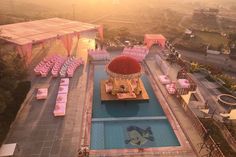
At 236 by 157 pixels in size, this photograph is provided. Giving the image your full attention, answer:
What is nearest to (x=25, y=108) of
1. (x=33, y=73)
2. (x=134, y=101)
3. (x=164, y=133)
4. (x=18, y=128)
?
(x=18, y=128)

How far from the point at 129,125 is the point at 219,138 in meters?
7.78

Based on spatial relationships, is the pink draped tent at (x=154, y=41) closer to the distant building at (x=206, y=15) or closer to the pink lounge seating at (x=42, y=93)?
the pink lounge seating at (x=42, y=93)

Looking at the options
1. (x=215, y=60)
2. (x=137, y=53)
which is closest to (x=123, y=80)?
(x=137, y=53)

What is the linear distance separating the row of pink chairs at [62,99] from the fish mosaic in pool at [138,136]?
6.25 meters

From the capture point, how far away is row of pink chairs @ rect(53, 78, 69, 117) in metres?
20.8

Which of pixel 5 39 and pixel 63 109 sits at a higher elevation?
pixel 5 39

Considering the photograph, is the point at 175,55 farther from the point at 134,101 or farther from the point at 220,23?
the point at 220,23

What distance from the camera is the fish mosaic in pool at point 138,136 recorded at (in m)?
18.3

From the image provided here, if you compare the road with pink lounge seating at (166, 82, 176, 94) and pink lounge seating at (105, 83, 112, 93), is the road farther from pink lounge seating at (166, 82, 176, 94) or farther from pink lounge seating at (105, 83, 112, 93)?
pink lounge seating at (105, 83, 112, 93)

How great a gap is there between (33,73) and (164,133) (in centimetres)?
1811

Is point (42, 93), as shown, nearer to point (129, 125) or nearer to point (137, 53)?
point (129, 125)

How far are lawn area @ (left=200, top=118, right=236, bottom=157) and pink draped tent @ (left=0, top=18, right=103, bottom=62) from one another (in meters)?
21.5

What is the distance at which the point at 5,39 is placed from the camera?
93.6 ft

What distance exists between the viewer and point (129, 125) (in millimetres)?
20469
